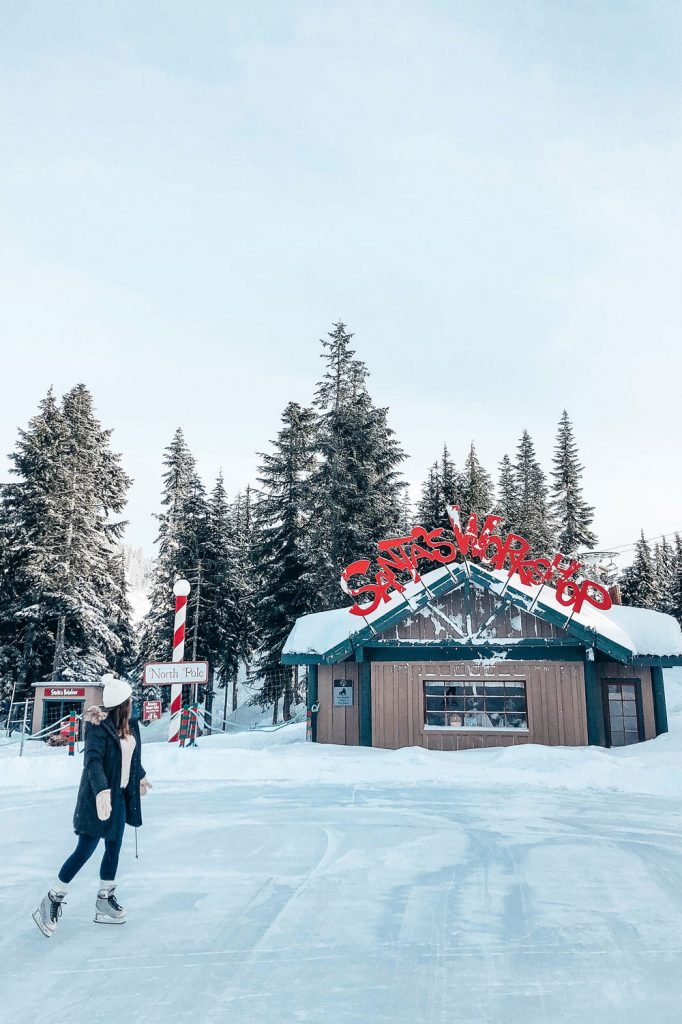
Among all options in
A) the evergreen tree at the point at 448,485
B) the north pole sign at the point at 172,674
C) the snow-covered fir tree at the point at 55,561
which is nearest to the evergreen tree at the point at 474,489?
the evergreen tree at the point at 448,485

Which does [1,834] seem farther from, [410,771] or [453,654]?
[453,654]

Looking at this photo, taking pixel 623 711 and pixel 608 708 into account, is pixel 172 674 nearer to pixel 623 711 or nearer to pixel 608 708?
pixel 608 708

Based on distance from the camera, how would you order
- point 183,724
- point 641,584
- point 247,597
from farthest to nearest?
1. point 641,584
2. point 247,597
3. point 183,724

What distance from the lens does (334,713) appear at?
1903 cm

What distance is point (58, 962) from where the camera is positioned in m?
4.53

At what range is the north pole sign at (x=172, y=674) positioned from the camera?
17.6 m

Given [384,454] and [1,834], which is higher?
[384,454]

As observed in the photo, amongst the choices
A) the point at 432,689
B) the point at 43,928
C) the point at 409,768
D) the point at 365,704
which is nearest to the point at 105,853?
the point at 43,928

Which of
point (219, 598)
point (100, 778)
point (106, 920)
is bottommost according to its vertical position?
point (106, 920)

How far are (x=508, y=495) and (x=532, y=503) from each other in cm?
842

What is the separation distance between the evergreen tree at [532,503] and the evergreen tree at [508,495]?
0.45 meters

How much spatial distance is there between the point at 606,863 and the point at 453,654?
35.7 ft

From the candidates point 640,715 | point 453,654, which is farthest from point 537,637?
point 640,715

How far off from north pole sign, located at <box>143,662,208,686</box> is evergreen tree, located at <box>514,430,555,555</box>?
88.6 ft
